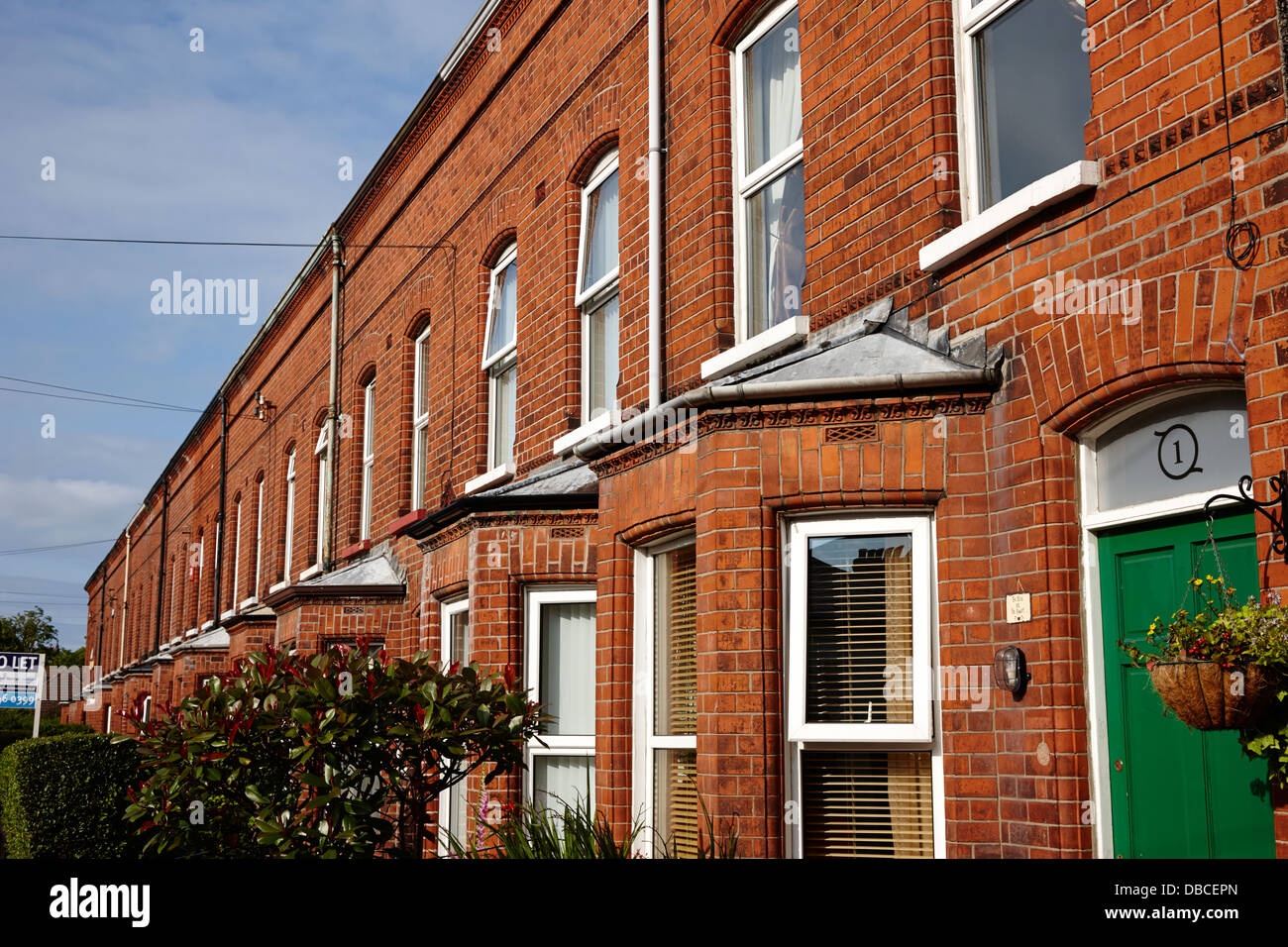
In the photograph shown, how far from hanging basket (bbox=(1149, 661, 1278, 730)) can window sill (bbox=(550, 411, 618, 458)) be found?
6118 mm

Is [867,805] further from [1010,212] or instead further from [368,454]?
[368,454]

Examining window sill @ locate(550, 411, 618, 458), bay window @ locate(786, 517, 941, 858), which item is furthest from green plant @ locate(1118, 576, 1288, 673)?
window sill @ locate(550, 411, 618, 458)

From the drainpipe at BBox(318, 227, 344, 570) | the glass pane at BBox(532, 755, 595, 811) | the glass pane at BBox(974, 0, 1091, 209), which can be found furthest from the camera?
the drainpipe at BBox(318, 227, 344, 570)

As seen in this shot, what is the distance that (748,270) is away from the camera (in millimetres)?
8883

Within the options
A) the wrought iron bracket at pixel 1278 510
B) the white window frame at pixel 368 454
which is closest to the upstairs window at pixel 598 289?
the white window frame at pixel 368 454

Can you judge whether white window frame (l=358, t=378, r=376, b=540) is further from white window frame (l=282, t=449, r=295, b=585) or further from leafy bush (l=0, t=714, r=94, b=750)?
leafy bush (l=0, t=714, r=94, b=750)

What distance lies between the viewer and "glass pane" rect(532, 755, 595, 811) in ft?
31.4

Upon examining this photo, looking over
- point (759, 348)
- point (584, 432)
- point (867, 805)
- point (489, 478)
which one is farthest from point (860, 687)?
point (489, 478)

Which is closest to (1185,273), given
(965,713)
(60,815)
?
(965,713)

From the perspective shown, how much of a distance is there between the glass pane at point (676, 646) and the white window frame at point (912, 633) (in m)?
1.01

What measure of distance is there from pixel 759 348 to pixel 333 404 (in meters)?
11.0

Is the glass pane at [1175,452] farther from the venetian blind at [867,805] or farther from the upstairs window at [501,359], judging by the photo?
the upstairs window at [501,359]
